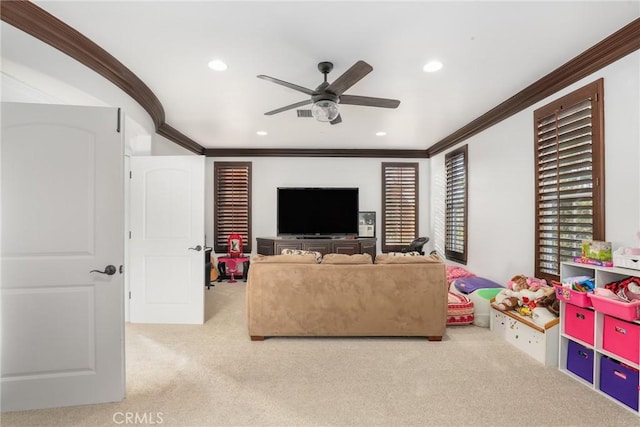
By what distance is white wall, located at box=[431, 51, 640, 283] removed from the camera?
8.46 feet

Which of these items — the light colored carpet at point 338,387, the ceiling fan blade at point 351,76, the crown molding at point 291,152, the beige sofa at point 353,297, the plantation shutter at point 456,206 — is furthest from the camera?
the crown molding at point 291,152

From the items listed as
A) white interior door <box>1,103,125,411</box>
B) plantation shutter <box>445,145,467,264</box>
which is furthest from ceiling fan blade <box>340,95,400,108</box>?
plantation shutter <box>445,145,467,264</box>

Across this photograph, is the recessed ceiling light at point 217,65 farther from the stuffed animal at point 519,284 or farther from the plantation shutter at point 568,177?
the stuffed animal at point 519,284

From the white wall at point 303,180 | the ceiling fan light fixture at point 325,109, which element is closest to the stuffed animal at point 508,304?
the ceiling fan light fixture at point 325,109

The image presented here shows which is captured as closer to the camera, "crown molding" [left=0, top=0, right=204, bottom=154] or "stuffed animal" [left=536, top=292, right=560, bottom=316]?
"crown molding" [left=0, top=0, right=204, bottom=154]

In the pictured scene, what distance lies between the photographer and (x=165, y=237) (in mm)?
3924

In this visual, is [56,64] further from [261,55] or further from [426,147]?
[426,147]

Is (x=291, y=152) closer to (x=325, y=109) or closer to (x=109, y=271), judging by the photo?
(x=325, y=109)

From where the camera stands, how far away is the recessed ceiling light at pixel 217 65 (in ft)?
9.82

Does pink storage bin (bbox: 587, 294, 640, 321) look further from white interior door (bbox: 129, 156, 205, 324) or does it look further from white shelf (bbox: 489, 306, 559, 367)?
white interior door (bbox: 129, 156, 205, 324)

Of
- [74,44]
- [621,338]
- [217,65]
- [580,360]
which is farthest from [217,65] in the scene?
[580,360]

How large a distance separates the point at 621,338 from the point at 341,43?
297 centimetres

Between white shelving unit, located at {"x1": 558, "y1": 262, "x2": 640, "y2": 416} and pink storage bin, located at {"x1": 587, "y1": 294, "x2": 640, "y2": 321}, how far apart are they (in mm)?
67

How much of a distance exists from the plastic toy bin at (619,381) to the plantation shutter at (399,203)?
4.48 m
